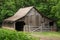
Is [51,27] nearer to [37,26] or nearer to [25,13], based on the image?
[37,26]

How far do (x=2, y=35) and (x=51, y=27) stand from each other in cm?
3544

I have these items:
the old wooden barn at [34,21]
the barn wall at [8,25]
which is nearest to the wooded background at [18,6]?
the barn wall at [8,25]

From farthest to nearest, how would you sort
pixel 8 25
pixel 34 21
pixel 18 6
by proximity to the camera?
pixel 18 6 < pixel 8 25 < pixel 34 21

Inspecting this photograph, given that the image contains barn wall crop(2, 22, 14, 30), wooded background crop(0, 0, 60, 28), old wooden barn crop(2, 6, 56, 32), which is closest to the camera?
old wooden barn crop(2, 6, 56, 32)

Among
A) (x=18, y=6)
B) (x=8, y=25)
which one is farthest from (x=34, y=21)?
(x=18, y=6)

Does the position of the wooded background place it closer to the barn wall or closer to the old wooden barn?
the barn wall

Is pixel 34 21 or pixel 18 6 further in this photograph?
pixel 18 6

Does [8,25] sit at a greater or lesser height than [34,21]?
lesser

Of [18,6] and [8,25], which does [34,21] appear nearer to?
[8,25]

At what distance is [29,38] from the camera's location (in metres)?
12.2

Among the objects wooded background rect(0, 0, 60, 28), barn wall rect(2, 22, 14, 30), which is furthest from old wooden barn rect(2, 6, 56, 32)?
wooded background rect(0, 0, 60, 28)

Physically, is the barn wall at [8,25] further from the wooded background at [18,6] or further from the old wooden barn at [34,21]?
the wooded background at [18,6]

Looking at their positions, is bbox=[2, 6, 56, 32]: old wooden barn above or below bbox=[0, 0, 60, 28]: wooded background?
below

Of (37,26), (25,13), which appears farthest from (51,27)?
(25,13)
